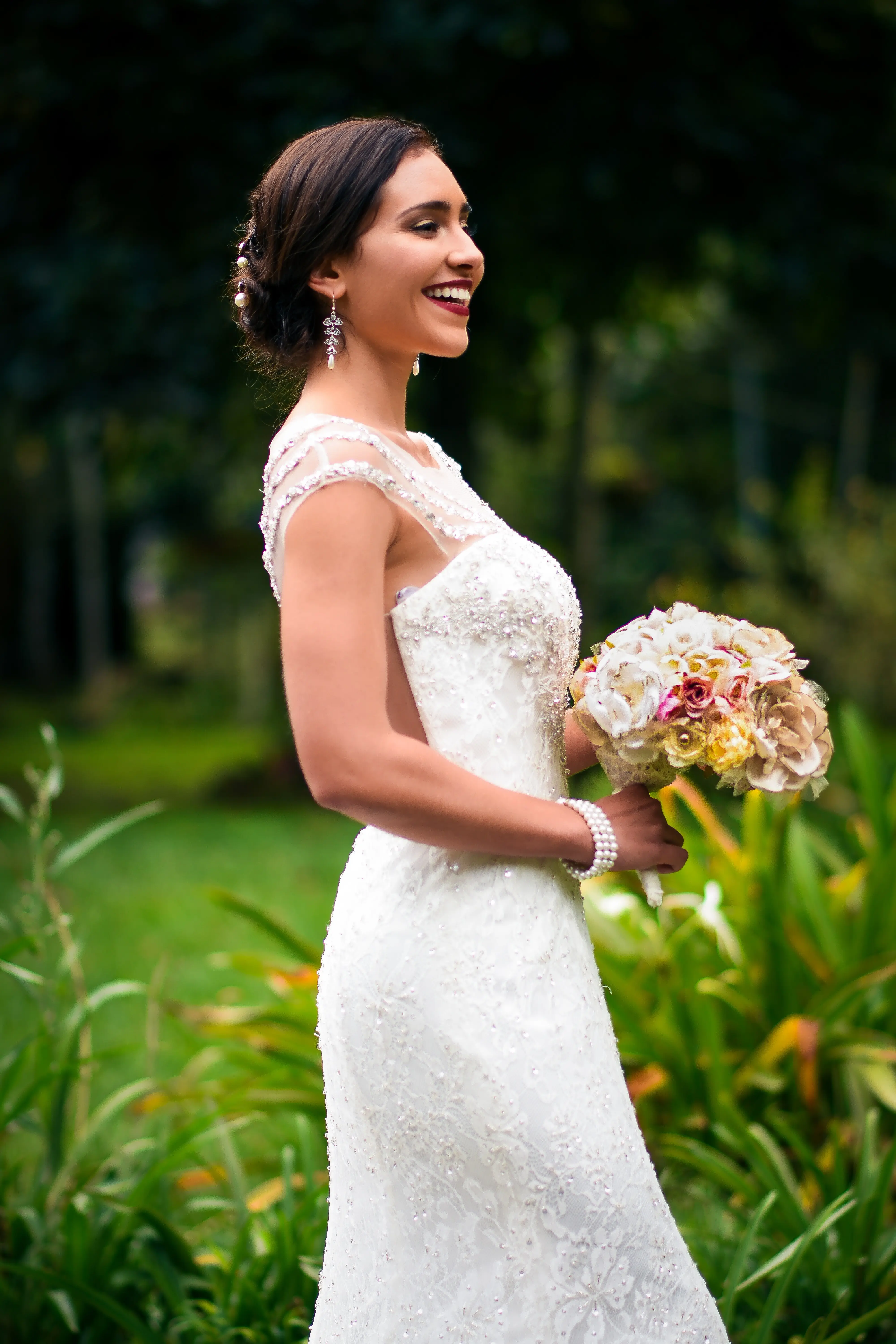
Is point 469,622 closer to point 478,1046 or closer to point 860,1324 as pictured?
point 478,1046

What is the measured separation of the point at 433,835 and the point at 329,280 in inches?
31.7

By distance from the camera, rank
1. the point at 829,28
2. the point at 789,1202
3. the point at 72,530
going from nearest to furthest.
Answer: the point at 789,1202, the point at 829,28, the point at 72,530

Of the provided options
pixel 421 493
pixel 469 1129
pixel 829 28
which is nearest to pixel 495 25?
pixel 829 28

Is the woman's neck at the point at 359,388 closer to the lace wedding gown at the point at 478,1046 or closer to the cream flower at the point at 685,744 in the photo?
the lace wedding gown at the point at 478,1046

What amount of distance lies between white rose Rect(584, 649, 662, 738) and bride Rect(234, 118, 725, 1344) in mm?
119

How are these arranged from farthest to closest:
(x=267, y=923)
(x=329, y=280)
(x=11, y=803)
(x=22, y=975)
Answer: (x=267, y=923) → (x=11, y=803) → (x=22, y=975) → (x=329, y=280)

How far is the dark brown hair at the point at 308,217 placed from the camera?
171 centimetres

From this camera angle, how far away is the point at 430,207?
5.70 feet

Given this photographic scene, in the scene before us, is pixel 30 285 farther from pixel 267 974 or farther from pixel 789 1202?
pixel 789 1202

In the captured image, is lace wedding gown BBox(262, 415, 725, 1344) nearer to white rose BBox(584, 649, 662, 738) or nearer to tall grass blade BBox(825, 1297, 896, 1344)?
white rose BBox(584, 649, 662, 738)

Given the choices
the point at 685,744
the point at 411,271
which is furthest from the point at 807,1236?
the point at 411,271

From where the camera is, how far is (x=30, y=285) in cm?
828

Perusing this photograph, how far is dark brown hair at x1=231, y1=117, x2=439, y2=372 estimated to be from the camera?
171cm

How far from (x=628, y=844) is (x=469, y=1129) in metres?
0.44
